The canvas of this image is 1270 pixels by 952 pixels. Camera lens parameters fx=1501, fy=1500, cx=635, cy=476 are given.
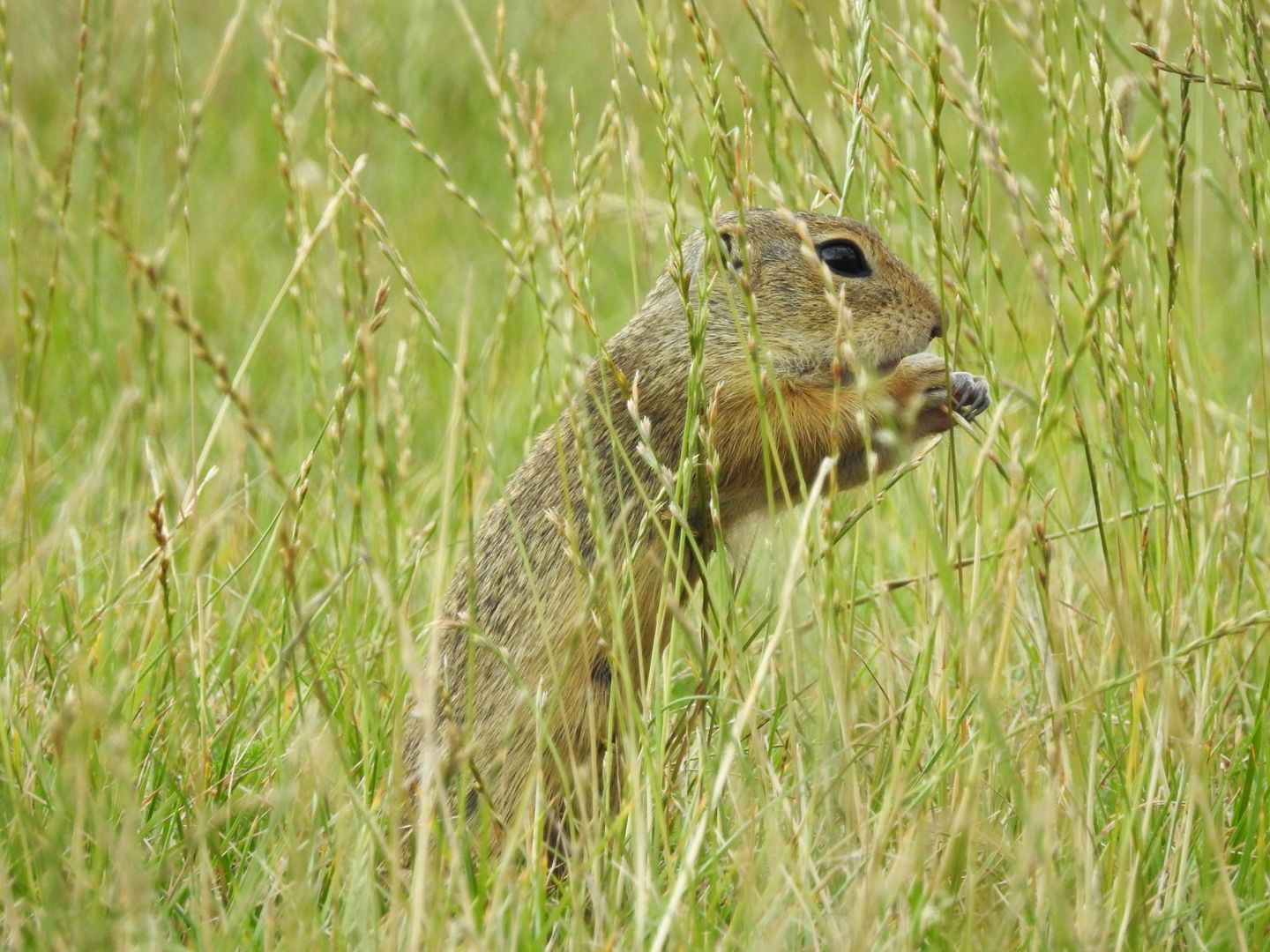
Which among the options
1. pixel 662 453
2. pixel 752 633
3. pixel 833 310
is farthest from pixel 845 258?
A: pixel 752 633

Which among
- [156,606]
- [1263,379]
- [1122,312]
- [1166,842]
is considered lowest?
[1166,842]

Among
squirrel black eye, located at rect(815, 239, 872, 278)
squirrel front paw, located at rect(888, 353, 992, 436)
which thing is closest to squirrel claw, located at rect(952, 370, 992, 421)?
squirrel front paw, located at rect(888, 353, 992, 436)

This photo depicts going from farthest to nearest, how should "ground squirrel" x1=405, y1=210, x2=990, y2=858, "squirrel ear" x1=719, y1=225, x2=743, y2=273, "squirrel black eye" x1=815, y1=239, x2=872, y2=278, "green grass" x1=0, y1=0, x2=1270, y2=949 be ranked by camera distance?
"squirrel black eye" x1=815, y1=239, x2=872, y2=278 < "squirrel ear" x1=719, y1=225, x2=743, y2=273 < "ground squirrel" x1=405, y1=210, x2=990, y2=858 < "green grass" x1=0, y1=0, x2=1270, y2=949

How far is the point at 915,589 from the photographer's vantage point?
2812mm

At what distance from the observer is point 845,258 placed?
3.06 meters

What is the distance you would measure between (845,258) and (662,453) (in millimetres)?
546

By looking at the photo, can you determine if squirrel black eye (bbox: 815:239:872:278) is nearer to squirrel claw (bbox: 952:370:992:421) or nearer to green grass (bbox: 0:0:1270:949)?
green grass (bbox: 0:0:1270:949)

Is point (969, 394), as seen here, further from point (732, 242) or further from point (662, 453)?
point (732, 242)

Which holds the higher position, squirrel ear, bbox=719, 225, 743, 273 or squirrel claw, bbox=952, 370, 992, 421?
squirrel ear, bbox=719, 225, 743, 273

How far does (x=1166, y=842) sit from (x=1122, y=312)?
81 centimetres

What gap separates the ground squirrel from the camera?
8.34 ft

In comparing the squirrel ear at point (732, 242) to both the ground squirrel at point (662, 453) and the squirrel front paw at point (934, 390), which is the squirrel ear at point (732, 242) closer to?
the ground squirrel at point (662, 453)

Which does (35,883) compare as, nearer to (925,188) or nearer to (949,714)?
(949,714)

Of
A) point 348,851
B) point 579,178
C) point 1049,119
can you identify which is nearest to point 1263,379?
point 1049,119
